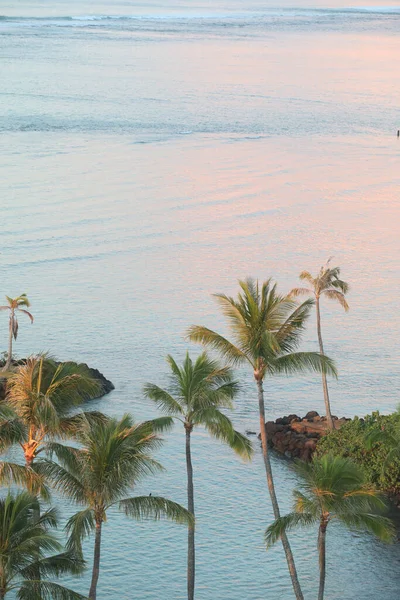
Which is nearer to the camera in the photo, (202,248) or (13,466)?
(13,466)

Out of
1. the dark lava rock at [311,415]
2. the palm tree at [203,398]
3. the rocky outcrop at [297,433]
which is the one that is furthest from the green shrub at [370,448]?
the palm tree at [203,398]

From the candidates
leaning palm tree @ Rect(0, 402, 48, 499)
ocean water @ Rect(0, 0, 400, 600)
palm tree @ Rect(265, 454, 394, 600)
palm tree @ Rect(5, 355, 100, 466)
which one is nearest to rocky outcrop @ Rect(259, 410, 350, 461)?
ocean water @ Rect(0, 0, 400, 600)

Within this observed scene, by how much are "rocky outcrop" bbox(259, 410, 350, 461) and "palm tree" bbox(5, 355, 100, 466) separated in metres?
22.4

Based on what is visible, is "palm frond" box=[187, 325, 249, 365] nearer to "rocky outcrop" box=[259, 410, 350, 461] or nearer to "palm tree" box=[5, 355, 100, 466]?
"palm tree" box=[5, 355, 100, 466]

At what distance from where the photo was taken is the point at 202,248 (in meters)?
91.7

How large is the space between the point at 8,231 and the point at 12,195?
470 inches

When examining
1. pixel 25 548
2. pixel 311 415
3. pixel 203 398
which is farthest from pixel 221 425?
pixel 311 415

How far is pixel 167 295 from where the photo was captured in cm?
8094

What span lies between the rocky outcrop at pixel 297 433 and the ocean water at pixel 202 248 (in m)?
1.35

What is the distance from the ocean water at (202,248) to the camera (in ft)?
147

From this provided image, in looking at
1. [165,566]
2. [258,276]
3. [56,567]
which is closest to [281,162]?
[258,276]

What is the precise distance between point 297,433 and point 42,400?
2527 cm

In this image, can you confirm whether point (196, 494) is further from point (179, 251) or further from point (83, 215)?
point (83, 215)

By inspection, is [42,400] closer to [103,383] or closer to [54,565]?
[54,565]
